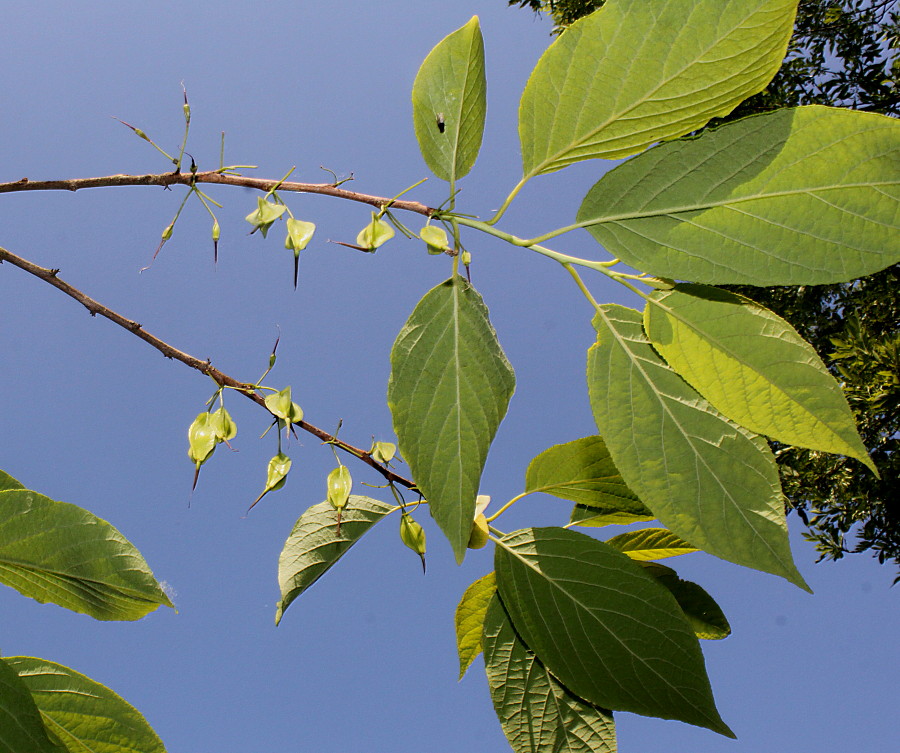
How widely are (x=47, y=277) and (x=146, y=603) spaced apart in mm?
319

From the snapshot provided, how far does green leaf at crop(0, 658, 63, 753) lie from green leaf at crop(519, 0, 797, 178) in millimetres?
550

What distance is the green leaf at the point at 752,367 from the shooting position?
460 mm

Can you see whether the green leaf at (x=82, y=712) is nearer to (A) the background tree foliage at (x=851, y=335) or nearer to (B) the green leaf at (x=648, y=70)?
(B) the green leaf at (x=648, y=70)

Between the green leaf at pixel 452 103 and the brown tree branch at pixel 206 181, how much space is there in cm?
4

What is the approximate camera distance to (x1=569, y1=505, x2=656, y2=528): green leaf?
2.15 feet

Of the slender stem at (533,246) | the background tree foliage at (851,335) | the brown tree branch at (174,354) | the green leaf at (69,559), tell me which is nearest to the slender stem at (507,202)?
the slender stem at (533,246)

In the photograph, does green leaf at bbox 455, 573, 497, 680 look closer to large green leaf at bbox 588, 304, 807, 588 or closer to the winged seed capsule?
the winged seed capsule

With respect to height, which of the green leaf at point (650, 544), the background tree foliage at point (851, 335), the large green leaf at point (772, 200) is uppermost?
the background tree foliage at point (851, 335)

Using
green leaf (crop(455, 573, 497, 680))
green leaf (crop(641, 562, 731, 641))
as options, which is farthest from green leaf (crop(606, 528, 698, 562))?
green leaf (crop(455, 573, 497, 680))

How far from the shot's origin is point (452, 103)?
1.58ft

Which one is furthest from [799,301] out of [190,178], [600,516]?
[190,178]

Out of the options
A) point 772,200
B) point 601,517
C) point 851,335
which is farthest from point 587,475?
point 851,335

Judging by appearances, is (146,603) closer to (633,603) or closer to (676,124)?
(633,603)

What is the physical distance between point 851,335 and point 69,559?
310 centimetres
